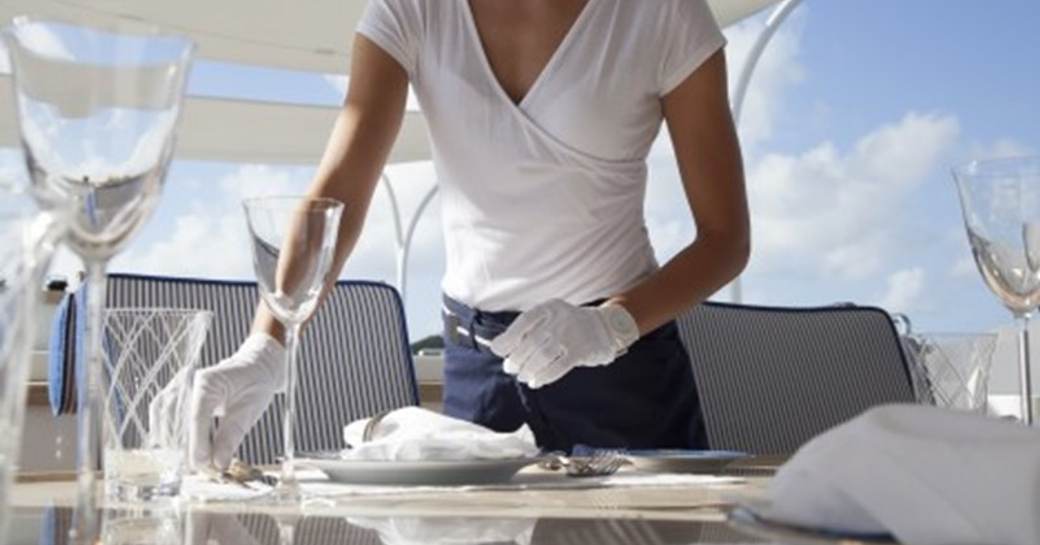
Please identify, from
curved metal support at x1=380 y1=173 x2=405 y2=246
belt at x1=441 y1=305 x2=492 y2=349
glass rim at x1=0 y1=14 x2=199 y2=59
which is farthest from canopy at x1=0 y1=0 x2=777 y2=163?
glass rim at x1=0 y1=14 x2=199 y2=59

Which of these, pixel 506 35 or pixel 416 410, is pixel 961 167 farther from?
pixel 506 35

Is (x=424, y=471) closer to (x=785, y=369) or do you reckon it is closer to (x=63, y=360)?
(x=63, y=360)

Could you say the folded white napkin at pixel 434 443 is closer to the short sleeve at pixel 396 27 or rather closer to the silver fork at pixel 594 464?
the silver fork at pixel 594 464

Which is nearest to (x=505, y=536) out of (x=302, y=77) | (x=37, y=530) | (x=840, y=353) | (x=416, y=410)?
(x=37, y=530)

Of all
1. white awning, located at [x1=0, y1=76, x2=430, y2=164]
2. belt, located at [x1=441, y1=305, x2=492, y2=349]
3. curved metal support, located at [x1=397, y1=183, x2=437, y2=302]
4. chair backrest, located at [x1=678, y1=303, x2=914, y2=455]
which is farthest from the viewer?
white awning, located at [x1=0, y1=76, x2=430, y2=164]

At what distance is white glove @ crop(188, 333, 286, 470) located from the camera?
1.32 m

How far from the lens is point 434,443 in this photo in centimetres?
131

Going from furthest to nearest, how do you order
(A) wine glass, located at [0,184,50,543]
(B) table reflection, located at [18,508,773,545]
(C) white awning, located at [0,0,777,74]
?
(C) white awning, located at [0,0,777,74], (B) table reflection, located at [18,508,773,545], (A) wine glass, located at [0,184,50,543]

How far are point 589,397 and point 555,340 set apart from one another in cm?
26

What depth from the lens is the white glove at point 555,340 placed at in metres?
1.61

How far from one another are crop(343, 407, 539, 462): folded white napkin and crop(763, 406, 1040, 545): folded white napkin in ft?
2.43

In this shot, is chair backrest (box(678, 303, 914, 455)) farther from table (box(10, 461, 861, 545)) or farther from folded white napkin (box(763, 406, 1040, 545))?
folded white napkin (box(763, 406, 1040, 545))

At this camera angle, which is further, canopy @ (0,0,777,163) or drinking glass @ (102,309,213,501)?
canopy @ (0,0,777,163)

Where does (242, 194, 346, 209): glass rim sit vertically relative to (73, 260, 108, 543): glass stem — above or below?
above
